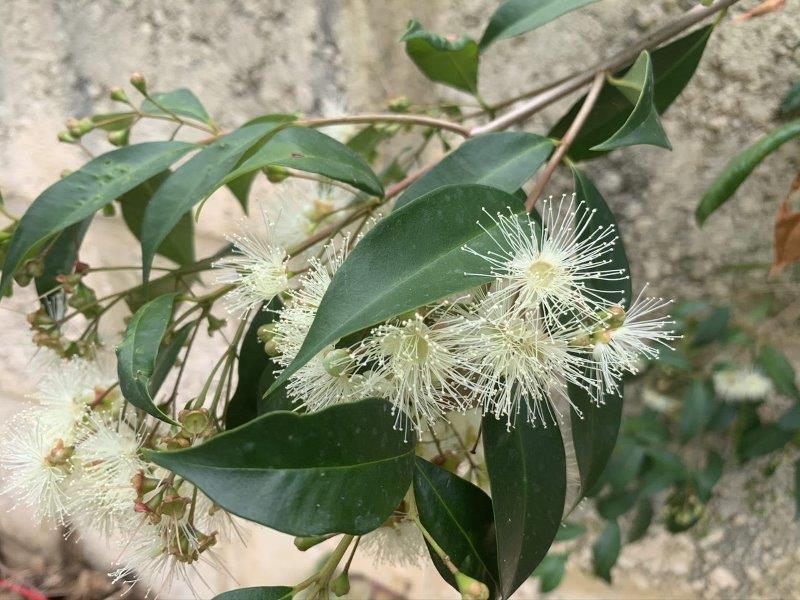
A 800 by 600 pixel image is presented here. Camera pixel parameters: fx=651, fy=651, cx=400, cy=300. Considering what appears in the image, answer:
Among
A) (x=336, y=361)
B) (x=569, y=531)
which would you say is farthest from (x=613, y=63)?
(x=569, y=531)

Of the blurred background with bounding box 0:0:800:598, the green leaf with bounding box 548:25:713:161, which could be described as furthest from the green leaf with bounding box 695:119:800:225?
the blurred background with bounding box 0:0:800:598

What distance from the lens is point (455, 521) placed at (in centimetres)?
44

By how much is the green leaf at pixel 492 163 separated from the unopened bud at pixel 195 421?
0.68 ft

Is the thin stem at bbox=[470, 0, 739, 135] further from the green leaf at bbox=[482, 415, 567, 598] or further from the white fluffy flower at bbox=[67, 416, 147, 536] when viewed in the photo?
the white fluffy flower at bbox=[67, 416, 147, 536]

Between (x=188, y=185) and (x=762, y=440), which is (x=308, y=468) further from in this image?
(x=762, y=440)

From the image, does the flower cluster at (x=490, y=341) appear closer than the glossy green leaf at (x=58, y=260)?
Yes

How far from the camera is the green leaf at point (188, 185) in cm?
51

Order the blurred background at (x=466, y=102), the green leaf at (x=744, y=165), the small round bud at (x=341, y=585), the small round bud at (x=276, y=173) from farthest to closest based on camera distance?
1. the blurred background at (x=466, y=102)
2. the green leaf at (x=744, y=165)
3. the small round bud at (x=276, y=173)
4. the small round bud at (x=341, y=585)

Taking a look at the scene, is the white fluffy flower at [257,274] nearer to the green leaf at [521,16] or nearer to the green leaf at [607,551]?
the green leaf at [521,16]

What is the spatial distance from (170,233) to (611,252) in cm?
46

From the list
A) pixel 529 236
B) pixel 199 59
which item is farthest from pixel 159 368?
pixel 199 59

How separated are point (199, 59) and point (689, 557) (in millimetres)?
1162

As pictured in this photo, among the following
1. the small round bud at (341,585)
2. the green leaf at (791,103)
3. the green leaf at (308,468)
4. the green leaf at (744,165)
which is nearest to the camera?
the green leaf at (308,468)

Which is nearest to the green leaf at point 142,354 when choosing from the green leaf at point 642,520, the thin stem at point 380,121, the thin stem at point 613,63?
the thin stem at point 380,121
